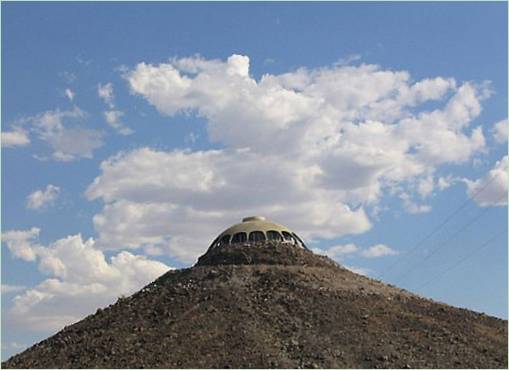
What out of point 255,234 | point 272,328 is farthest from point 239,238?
point 272,328

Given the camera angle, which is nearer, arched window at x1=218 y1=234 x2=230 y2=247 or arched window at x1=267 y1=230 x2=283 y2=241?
arched window at x1=267 y1=230 x2=283 y2=241

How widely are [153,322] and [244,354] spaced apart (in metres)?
10.8

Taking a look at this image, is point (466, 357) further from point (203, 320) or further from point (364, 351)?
point (203, 320)

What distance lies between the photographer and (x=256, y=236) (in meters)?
81.4

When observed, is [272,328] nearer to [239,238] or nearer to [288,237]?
[239,238]

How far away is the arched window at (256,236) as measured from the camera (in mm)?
81062

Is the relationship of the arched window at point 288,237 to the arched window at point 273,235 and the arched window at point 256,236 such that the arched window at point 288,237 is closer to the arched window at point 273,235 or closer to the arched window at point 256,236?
the arched window at point 273,235

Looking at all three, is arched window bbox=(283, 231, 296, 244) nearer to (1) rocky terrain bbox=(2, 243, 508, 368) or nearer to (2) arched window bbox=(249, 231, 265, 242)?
(2) arched window bbox=(249, 231, 265, 242)

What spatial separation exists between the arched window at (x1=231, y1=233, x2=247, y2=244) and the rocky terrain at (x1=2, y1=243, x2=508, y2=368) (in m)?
6.00

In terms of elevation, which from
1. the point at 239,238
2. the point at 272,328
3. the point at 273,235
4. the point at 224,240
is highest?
the point at 273,235

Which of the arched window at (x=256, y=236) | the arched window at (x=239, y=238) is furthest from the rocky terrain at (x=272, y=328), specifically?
the arched window at (x=239, y=238)

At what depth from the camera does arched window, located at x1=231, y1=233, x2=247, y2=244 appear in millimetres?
81312

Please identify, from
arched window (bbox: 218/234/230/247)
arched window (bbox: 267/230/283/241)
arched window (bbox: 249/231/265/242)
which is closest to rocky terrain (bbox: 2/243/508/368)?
arched window (bbox: 249/231/265/242)

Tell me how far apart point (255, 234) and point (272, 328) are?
2194 cm
